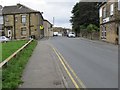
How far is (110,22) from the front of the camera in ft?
140

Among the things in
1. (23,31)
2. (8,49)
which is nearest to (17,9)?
(23,31)

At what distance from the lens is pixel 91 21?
7894cm

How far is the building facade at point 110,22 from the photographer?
131 ft

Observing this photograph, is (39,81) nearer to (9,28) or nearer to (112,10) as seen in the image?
(112,10)

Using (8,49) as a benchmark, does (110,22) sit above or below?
above

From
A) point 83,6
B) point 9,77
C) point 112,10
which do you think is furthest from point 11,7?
point 9,77

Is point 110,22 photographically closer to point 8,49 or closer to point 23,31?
point 8,49

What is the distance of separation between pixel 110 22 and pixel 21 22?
30.2 metres

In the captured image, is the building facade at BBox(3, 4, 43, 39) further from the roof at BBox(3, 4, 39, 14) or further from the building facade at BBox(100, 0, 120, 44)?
the building facade at BBox(100, 0, 120, 44)

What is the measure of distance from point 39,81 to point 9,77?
3.95 feet

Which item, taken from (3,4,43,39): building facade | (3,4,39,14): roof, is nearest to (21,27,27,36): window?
(3,4,43,39): building facade

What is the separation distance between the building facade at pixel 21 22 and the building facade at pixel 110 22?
68.9ft

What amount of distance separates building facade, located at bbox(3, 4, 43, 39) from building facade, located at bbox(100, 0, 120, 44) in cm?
2101

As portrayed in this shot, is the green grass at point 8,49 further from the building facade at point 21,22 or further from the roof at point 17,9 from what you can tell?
the roof at point 17,9
